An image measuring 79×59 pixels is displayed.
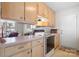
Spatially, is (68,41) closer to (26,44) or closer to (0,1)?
(26,44)

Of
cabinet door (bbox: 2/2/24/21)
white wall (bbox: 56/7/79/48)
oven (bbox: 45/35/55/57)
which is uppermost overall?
white wall (bbox: 56/7/79/48)

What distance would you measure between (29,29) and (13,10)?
1.52 metres

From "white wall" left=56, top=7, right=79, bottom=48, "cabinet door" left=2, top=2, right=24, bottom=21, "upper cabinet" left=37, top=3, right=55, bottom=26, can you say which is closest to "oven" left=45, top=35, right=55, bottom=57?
"upper cabinet" left=37, top=3, right=55, bottom=26

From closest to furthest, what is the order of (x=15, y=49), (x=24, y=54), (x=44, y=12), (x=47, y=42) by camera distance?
(x=15, y=49) < (x=24, y=54) < (x=47, y=42) < (x=44, y=12)

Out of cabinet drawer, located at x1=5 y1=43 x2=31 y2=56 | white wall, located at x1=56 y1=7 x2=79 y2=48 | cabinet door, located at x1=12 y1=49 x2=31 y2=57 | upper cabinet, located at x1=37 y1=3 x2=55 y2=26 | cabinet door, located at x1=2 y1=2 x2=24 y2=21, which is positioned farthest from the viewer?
white wall, located at x1=56 y1=7 x2=79 y2=48

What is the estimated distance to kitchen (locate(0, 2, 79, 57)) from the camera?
1.77 meters

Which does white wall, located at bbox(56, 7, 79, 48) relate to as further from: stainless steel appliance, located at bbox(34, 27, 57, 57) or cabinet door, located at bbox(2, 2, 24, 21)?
cabinet door, located at bbox(2, 2, 24, 21)

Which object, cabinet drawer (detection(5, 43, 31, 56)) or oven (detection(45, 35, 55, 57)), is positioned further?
oven (detection(45, 35, 55, 57))

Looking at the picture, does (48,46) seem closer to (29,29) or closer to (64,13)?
(29,29)

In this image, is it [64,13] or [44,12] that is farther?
[64,13]

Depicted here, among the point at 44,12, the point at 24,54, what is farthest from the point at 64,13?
the point at 24,54

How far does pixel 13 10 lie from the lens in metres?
2.11

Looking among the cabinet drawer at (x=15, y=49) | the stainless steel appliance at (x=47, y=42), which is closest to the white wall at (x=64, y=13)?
the stainless steel appliance at (x=47, y=42)

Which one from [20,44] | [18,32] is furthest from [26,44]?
[18,32]
